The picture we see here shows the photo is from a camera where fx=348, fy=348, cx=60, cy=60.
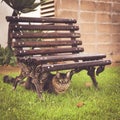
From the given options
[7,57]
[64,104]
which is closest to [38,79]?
[64,104]

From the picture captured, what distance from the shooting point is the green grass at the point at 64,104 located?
350 centimetres

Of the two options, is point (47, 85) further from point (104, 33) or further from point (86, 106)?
point (104, 33)

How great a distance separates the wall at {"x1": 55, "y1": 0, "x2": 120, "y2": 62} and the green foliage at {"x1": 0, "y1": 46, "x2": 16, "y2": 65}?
125 centimetres

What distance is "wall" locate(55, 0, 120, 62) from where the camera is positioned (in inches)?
274

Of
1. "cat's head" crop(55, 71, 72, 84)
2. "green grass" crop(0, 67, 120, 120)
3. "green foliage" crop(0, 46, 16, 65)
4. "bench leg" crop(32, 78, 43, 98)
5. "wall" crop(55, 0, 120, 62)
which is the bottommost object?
"green grass" crop(0, 67, 120, 120)

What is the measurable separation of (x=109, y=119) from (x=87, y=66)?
1109 mm

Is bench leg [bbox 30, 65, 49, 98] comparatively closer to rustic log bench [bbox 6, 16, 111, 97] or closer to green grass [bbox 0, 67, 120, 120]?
rustic log bench [bbox 6, 16, 111, 97]

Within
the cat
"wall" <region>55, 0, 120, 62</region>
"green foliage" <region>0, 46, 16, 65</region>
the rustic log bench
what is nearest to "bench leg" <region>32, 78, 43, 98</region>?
the rustic log bench

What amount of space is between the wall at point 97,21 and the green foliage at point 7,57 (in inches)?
49.2

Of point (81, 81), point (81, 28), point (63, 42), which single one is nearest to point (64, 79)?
point (63, 42)

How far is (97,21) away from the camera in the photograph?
7.39 metres

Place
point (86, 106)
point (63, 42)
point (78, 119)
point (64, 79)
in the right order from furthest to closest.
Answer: point (63, 42), point (64, 79), point (86, 106), point (78, 119)

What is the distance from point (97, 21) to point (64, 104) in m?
3.78

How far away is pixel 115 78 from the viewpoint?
226 inches
